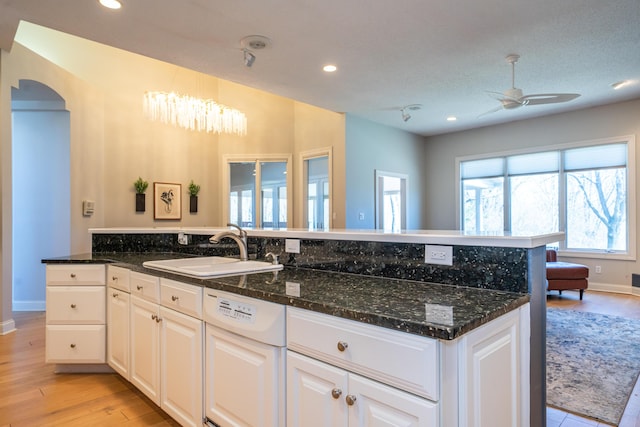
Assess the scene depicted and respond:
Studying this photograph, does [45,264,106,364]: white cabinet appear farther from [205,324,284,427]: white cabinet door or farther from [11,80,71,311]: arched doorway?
[11,80,71,311]: arched doorway

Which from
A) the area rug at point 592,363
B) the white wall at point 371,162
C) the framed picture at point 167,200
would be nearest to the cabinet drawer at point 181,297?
the area rug at point 592,363

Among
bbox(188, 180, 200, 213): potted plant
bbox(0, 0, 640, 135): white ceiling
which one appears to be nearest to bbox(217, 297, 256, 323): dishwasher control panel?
bbox(0, 0, 640, 135): white ceiling

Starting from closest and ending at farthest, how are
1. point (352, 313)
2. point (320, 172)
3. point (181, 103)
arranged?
point (352, 313) < point (181, 103) < point (320, 172)

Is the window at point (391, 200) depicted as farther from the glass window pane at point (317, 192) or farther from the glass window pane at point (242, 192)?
the glass window pane at point (242, 192)

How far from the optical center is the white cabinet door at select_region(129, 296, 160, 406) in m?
2.02

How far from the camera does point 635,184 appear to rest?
5.29 m

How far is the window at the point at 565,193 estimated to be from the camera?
5508 mm

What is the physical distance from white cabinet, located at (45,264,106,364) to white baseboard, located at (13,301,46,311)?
8.57 feet

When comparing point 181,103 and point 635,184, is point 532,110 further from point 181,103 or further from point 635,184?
point 181,103

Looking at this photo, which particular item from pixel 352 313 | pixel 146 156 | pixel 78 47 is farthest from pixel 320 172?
pixel 352 313

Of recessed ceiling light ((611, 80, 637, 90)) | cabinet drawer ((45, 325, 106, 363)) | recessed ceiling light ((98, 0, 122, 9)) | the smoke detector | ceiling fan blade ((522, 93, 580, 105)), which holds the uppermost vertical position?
recessed ceiling light ((611, 80, 637, 90))

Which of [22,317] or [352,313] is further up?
[352,313]

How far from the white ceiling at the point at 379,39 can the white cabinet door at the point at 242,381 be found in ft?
7.83

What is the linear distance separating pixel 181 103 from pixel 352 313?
423 centimetres
